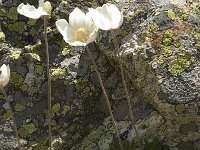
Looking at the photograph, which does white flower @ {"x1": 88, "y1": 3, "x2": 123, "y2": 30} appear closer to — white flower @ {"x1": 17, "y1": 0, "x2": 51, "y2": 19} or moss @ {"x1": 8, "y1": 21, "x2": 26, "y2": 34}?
white flower @ {"x1": 17, "y1": 0, "x2": 51, "y2": 19}

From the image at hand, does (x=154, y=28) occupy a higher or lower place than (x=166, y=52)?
higher

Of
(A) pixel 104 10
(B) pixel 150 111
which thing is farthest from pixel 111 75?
(A) pixel 104 10

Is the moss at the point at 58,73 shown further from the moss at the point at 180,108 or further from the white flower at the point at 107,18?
the moss at the point at 180,108

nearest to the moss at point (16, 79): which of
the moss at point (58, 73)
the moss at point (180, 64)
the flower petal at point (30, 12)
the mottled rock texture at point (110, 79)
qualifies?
the mottled rock texture at point (110, 79)

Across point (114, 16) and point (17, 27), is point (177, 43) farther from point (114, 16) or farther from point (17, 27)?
point (17, 27)

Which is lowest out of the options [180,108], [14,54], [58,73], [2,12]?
[180,108]

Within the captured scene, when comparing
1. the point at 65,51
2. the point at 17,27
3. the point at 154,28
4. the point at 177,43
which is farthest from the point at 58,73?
the point at 177,43

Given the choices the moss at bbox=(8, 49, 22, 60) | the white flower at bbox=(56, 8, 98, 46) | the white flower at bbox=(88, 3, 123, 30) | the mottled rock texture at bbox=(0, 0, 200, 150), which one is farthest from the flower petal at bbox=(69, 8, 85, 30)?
the moss at bbox=(8, 49, 22, 60)
